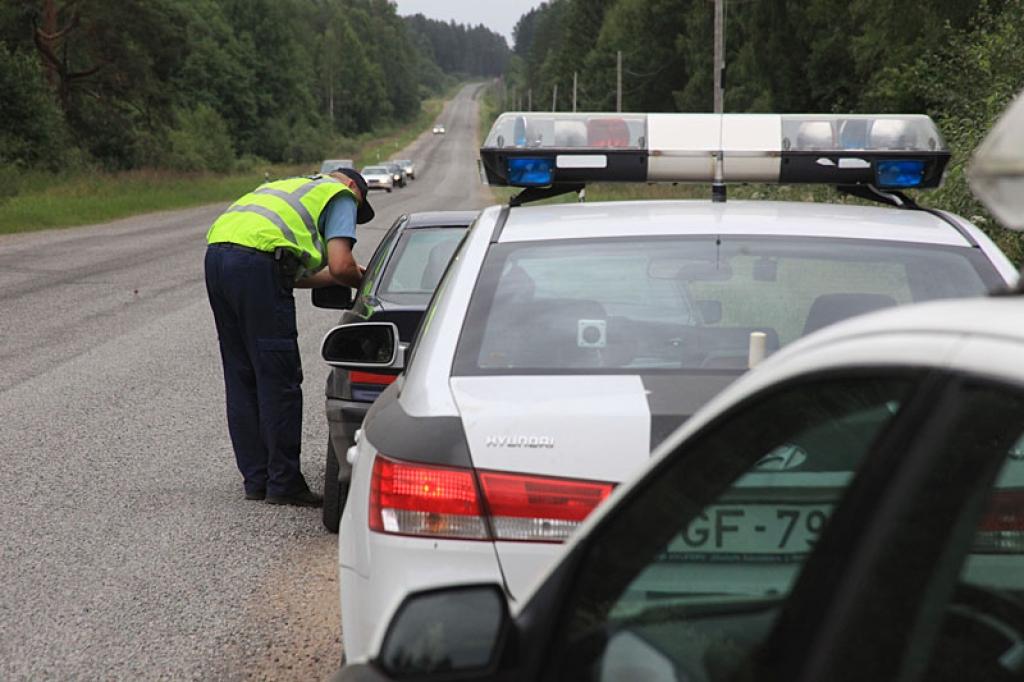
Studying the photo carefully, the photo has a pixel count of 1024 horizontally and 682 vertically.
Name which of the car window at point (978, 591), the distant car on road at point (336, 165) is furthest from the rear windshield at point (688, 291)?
the distant car on road at point (336, 165)

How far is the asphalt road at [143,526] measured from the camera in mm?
4953

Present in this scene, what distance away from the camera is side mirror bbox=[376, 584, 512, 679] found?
1.98 meters

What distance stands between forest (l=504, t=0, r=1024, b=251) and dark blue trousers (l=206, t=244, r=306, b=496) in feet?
29.9

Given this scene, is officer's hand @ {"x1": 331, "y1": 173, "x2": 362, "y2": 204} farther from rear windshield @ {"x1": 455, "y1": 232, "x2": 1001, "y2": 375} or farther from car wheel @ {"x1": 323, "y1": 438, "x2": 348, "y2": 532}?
rear windshield @ {"x1": 455, "y1": 232, "x2": 1001, "y2": 375}

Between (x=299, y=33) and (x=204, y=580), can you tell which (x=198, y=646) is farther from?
(x=299, y=33)

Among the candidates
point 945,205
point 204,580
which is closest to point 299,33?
point 945,205

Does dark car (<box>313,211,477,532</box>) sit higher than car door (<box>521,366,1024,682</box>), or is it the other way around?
car door (<box>521,366,1024,682</box>)

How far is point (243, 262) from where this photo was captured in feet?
22.1

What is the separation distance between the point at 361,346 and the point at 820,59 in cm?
5717

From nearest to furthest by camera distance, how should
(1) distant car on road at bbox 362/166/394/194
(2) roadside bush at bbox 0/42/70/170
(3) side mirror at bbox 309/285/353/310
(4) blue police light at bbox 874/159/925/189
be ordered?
1. (4) blue police light at bbox 874/159/925/189
2. (3) side mirror at bbox 309/285/353/310
3. (2) roadside bush at bbox 0/42/70/170
4. (1) distant car on road at bbox 362/166/394/194

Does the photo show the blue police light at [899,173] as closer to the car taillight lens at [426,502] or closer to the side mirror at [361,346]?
the side mirror at [361,346]

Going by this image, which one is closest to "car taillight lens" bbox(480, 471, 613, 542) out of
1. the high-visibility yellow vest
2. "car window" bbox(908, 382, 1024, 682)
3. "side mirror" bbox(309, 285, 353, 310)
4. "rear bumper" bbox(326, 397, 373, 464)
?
"car window" bbox(908, 382, 1024, 682)

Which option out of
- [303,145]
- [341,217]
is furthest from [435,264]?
[303,145]

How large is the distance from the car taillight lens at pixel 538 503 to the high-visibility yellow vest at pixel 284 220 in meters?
3.94
